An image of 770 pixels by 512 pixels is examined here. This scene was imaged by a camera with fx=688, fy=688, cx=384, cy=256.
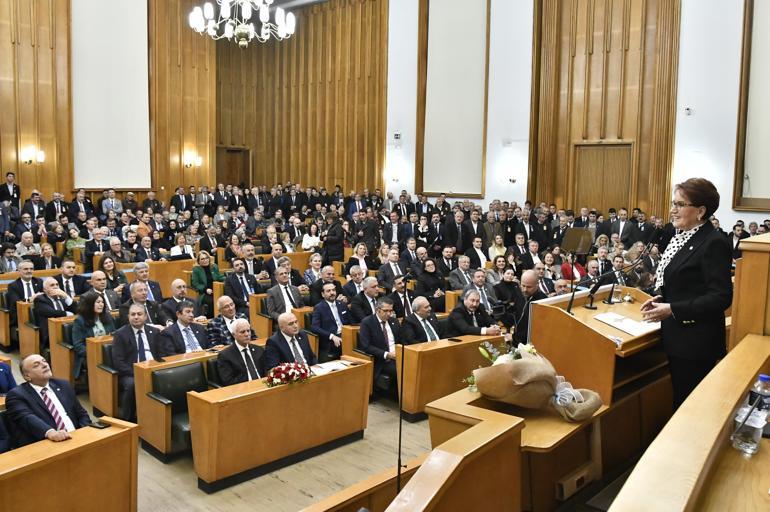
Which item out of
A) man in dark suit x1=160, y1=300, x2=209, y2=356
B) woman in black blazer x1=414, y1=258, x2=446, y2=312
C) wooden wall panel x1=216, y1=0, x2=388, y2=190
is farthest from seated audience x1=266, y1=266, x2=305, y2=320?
wooden wall panel x1=216, y1=0, x2=388, y2=190

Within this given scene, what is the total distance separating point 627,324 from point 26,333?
5877mm

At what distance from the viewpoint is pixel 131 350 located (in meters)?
5.46

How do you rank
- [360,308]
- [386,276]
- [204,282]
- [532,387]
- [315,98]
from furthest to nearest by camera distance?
[315,98]
[386,276]
[204,282]
[360,308]
[532,387]

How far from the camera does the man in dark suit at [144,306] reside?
20.3 ft

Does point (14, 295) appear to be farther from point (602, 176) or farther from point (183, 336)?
point (602, 176)

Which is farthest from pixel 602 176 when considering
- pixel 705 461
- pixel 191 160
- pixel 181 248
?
pixel 705 461

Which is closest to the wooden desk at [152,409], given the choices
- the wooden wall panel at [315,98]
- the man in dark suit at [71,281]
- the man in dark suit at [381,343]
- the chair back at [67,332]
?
the chair back at [67,332]

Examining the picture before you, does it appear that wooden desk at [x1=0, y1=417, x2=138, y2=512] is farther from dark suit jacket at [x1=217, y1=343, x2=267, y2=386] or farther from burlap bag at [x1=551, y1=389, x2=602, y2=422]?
burlap bag at [x1=551, y1=389, x2=602, y2=422]

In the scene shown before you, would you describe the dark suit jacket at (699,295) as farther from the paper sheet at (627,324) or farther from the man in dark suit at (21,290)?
the man in dark suit at (21,290)

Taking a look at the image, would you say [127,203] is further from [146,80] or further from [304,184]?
[304,184]

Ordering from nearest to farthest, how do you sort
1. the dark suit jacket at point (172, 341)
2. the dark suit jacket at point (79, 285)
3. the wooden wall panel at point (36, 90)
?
the dark suit jacket at point (172, 341)
the dark suit jacket at point (79, 285)
the wooden wall panel at point (36, 90)

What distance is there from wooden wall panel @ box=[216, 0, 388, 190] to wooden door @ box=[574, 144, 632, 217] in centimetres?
529

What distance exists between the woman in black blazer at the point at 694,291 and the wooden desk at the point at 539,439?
532 millimetres

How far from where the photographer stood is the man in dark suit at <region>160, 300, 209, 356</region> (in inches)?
226
